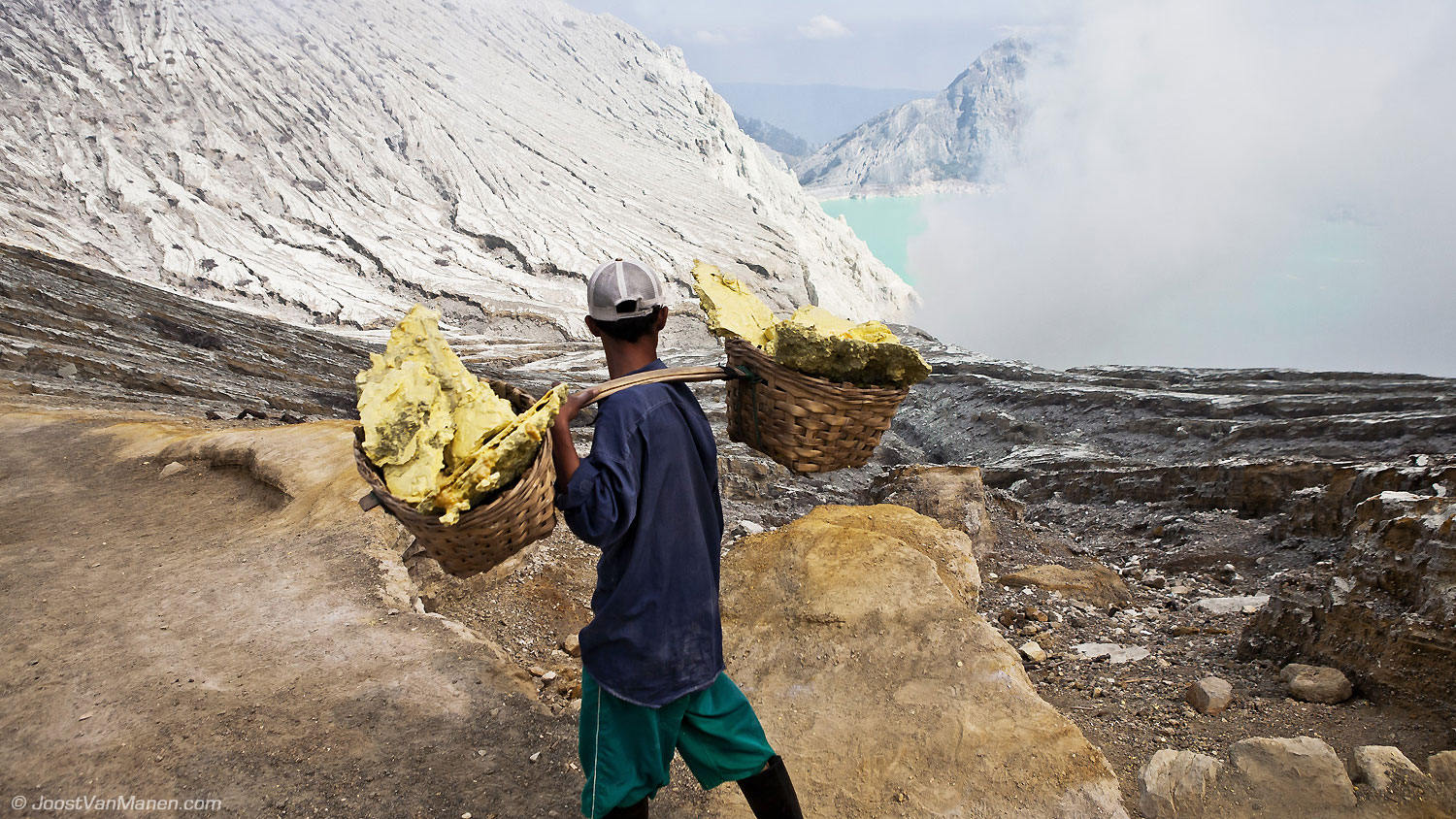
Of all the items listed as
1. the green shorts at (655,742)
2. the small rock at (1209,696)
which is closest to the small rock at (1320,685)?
the small rock at (1209,696)

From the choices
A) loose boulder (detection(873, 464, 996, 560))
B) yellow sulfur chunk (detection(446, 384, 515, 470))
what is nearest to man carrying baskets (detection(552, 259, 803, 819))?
yellow sulfur chunk (detection(446, 384, 515, 470))

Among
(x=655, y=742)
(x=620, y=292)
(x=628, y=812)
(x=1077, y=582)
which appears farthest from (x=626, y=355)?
(x=1077, y=582)

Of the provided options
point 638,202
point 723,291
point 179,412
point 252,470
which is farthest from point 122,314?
point 638,202

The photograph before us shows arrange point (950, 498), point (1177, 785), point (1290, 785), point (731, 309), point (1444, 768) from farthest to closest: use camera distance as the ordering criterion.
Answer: point (950, 498), point (731, 309), point (1177, 785), point (1290, 785), point (1444, 768)

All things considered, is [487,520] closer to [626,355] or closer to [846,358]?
[626,355]

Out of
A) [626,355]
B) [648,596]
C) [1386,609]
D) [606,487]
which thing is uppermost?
[626,355]

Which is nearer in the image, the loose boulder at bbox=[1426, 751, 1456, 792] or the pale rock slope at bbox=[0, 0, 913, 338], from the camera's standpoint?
the loose boulder at bbox=[1426, 751, 1456, 792]

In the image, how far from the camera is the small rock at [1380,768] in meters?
2.61

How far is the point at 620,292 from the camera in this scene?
6.82 feet

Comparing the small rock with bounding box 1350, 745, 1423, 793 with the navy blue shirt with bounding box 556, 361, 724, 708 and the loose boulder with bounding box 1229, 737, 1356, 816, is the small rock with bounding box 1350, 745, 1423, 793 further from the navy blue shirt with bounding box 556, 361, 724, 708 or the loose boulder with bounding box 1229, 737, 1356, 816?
the navy blue shirt with bounding box 556, 361, 724, 708

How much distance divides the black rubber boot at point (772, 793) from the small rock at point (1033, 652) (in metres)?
2.76

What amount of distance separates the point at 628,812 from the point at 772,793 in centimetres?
42

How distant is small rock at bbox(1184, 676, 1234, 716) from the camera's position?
11.9 feet

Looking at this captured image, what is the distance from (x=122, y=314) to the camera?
17.2 m
